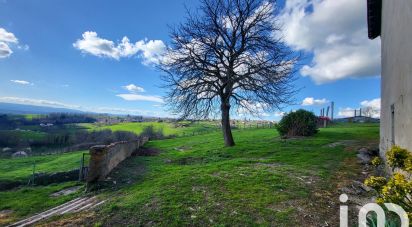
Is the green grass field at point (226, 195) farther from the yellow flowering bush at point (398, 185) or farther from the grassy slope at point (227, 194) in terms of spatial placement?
the yellow flowering bush at point (398, 185)

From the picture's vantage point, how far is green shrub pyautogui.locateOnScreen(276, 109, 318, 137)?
1941 cm

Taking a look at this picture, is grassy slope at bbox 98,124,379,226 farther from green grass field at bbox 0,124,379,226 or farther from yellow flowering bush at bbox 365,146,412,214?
yellow flowering bush at bbox 365,146,412,214

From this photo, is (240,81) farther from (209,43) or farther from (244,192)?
(244,192)

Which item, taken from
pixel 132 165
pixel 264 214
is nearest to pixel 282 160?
pixel 264 214

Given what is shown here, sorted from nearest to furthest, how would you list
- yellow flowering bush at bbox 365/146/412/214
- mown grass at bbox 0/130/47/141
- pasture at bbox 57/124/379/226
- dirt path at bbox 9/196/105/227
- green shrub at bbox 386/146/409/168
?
yellow flowering bush at bbox 365/146/412/214 → green shrub at bbox 386/146/409/168 → pasture at bbox 57/124/379/226 → dirt path at bbox 9/196/105/227 → mown grass at bbox 0/130/47/141

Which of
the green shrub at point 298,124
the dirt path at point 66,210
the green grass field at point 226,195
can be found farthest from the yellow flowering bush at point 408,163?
the green shrub at point 298,124

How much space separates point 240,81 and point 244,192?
976cm

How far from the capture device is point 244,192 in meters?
7.12

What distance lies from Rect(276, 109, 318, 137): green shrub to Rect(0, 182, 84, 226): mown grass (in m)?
14.7

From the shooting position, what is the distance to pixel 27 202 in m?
9.15

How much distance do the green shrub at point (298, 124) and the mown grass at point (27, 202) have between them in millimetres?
14665

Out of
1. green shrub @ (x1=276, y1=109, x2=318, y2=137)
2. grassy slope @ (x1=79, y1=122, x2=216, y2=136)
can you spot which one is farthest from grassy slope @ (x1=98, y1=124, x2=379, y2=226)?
grassy slope @ (x1=79, y1=122, x2=216, y2=136)

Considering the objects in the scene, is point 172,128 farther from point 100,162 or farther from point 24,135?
point 100,162

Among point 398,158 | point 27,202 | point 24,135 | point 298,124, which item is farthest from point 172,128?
point 398,158
